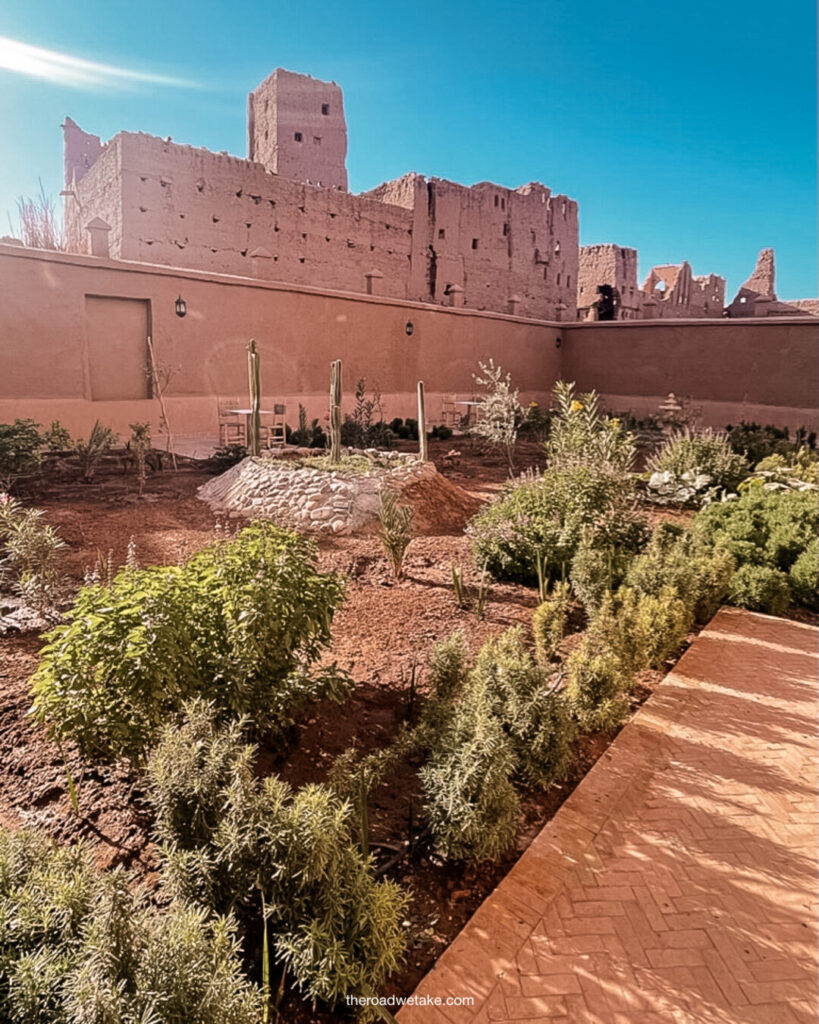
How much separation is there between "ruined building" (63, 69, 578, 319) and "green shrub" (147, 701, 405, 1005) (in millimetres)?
13388

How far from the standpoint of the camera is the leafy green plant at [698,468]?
8891mm

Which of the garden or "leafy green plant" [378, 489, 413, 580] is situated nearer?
the garden

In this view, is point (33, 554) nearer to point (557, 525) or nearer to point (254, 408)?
point (557, 525)

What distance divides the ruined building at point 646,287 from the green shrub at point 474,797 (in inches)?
1083

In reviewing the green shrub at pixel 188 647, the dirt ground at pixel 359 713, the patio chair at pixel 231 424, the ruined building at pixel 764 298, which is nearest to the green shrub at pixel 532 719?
the dirt ground at pixel 359 713

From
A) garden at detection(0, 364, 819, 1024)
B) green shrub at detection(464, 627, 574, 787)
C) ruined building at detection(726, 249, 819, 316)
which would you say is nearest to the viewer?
garden at detection(0, 364, 819, 1024)

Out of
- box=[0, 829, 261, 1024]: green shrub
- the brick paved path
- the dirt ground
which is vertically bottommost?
the brick paved path

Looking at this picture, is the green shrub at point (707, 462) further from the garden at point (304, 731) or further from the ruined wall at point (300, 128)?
the ruined wall at point (300, 128)

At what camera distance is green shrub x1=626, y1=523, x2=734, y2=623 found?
470 centimetres

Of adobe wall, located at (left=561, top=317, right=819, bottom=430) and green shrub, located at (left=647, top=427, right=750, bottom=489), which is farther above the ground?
adobe wall, located at (left=561, top=317, right=819, bottom=430)

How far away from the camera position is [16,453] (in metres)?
8.43

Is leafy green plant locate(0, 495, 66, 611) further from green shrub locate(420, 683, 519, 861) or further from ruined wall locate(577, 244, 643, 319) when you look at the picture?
ruined wall locate(577, 244, 643, 319)

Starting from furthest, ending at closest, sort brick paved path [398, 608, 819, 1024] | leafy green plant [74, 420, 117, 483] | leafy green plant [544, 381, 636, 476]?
leafy green plant [74, 420, 117, 483]
leafy green plant [544, 381, 636, 476]
brick paved path [398, 608, 819, 1024]

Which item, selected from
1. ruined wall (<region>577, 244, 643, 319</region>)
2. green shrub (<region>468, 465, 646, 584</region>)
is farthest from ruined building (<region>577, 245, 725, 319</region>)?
green shrub (<region>468, 465, 646, 584</region>)
